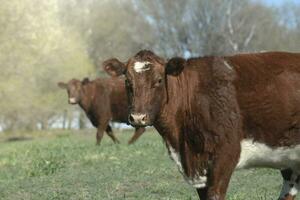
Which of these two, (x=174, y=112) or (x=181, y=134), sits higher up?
(x=174, y=112)

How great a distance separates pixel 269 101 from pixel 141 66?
5.23 ft

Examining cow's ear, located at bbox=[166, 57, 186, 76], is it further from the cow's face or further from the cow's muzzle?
the cow's face

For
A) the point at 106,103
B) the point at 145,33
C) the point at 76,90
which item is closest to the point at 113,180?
the point at 106,103

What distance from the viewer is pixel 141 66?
7160 mm

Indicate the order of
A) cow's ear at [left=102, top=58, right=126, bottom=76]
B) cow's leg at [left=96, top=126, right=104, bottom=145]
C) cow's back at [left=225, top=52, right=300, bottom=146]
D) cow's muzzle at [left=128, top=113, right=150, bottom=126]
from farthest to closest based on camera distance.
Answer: cow's leg at [left=96, top=126, right=104, bottom=145], cow's ear at [left=102, top=58, right=126, bottom=76], cow's back at [left=225, top=52, right=300, bottom=146], cow's muzzle at [left=128, top=113, right=150, bottom=126]

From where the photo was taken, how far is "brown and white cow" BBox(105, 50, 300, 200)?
23.5 feet

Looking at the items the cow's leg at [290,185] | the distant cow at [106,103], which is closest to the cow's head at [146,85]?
the cow's leg at [290,185]

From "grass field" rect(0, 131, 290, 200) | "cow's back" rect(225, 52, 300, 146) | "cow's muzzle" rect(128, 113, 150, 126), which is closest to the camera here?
"cow's muzzle" rect(128, 113, 150, 126)

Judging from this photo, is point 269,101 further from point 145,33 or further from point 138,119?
point 145,33

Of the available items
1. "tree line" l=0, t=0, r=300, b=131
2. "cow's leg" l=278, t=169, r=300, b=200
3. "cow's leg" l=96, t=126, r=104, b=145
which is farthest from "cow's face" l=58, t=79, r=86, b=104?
"tree line" l=0, t=0, r=300, b=131

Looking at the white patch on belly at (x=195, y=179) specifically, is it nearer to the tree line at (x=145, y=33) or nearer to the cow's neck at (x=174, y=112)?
the cow's neck at (x=174, y=112)

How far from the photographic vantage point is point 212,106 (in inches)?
287

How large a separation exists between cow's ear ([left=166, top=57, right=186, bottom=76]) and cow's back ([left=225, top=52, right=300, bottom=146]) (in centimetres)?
68

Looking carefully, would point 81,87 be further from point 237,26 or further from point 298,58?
point 237,26
